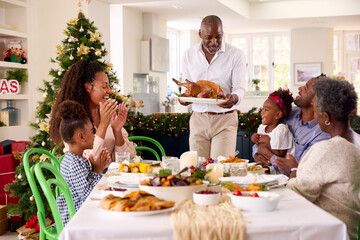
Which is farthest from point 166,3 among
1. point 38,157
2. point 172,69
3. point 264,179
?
point 264,179

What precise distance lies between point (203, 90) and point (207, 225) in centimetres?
196

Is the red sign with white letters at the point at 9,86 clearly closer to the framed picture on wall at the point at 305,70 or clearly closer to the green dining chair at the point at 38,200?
the green dining chair at the point at 38,200

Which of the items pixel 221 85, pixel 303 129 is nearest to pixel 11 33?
pixel 221 85

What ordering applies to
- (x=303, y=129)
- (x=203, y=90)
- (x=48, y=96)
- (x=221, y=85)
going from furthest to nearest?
1. (x=48, y=96)
2. (x=221, y=85)
3. (x=203, y=90)
4. (x=303, y=129)

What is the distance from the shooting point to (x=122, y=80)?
9055 mm

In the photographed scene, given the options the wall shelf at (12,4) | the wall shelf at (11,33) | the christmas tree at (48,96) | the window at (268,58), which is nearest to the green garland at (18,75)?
the wall shelf at (11,33)

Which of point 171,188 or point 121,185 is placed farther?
point 121,185

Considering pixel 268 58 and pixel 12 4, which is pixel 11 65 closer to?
pixel 12 4

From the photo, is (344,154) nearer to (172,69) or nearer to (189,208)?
(189,208)

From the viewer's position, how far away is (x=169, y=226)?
1.43 m

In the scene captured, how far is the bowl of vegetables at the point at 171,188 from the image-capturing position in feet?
5.50

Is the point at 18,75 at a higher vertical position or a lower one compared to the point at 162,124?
higher

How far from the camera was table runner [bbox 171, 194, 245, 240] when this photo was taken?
141 cm

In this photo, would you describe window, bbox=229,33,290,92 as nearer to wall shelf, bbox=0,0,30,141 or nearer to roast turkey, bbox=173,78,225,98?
wall shelf, bbox=0,0,30,141
